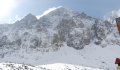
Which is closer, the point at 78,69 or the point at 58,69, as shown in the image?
the point at 58,69

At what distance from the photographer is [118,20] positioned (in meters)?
7.14

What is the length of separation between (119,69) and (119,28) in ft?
3.29

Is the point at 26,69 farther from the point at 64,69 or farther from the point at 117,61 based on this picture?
the point at 117,61

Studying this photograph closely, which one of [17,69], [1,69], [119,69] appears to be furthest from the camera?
[17,69]

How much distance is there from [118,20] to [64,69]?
14825cm

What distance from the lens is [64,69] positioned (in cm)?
15425

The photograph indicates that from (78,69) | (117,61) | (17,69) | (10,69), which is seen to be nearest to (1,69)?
(10,69)

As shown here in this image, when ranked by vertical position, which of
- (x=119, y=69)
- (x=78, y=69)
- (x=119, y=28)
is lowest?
(x=78, y=69)

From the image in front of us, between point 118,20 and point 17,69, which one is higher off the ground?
point 118,20

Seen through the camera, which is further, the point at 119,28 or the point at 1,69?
the point at 1,69

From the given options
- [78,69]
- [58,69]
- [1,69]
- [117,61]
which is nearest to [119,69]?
[117,61]

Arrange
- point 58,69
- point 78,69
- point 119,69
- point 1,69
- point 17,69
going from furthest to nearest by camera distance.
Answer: point 78,69 → point 58,69 → point 17,69 → point 1,69 → point 119,69

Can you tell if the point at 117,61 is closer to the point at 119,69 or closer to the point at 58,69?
the point at 119,69

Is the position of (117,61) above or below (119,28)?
below
